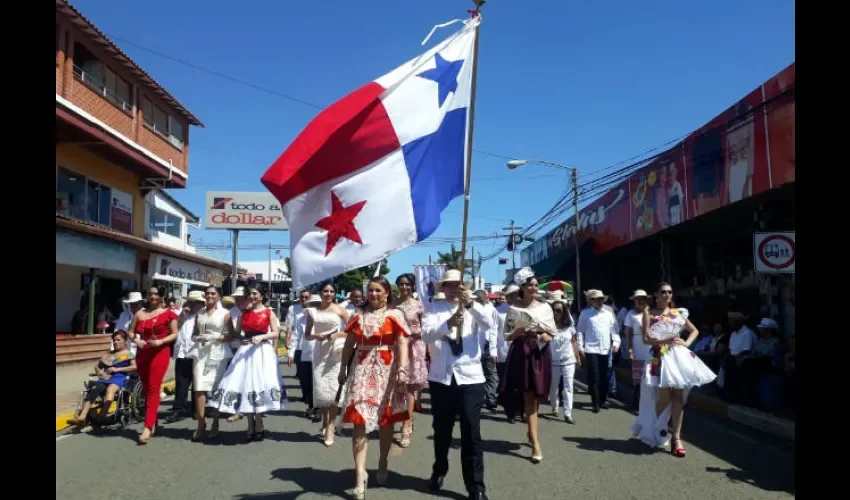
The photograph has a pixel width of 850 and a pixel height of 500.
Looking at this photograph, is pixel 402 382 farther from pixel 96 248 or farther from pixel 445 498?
pixel 96 248

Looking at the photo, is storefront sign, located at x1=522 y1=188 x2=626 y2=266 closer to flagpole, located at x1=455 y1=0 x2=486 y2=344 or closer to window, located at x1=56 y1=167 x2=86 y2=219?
flagpole, located at x1=455 y1=0 x2=486 y2=344

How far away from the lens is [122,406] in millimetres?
8680

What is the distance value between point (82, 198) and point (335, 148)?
1633 cm

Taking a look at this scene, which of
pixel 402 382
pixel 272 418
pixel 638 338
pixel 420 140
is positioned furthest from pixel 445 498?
pixel 638 338

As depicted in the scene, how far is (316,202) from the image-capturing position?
16.7 feet

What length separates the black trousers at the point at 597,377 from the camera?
32.7 ft

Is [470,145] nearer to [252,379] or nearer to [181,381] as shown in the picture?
[252,379]

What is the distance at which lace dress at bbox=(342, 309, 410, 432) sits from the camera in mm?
5516

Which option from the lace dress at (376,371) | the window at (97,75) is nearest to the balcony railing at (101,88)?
the window at (97,75)

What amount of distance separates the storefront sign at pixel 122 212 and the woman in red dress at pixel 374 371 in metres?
17.4

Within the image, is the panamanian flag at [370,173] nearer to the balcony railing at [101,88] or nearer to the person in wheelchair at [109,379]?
the person in wheelchair at [109,379]

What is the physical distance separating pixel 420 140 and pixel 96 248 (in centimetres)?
1517

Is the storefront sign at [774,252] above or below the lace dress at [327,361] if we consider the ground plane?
above
